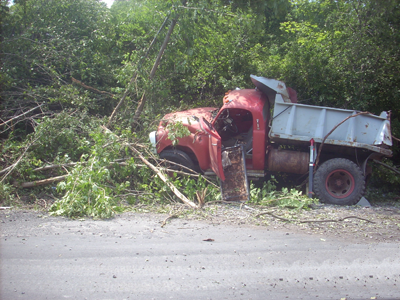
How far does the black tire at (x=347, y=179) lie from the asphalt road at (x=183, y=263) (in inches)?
104

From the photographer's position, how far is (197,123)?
7.78 meters

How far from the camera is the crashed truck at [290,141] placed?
7.25 metres

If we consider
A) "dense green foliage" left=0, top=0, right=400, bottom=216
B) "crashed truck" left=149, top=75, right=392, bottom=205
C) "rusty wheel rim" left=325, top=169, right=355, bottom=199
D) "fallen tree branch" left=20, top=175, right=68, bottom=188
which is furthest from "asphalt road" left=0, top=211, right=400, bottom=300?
"rusty wheel rim" left=325, top=169, right=355, bottom=199

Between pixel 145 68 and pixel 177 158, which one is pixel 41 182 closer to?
pixel 177 158

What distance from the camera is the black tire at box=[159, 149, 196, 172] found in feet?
25.5

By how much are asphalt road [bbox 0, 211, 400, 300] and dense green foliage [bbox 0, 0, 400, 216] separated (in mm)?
2389

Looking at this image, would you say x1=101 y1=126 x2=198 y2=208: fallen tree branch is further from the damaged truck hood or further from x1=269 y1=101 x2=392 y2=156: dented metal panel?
x1=269 y1=101 x2=392 y2=156: dented metal panel

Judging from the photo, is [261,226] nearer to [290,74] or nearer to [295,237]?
[295,237]

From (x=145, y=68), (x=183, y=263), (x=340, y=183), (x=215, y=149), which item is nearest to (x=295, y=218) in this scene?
(x=215, y=149)

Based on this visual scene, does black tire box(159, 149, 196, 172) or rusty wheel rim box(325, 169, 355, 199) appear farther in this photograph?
black tire box(159, 149, 196, 172)

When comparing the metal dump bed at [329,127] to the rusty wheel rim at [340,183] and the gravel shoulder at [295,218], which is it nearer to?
the rusty wheel rim at [340,183]

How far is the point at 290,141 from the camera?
303 inches

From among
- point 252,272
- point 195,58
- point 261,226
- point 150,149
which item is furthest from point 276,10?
point 252,272

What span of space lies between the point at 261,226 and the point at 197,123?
3.20m
